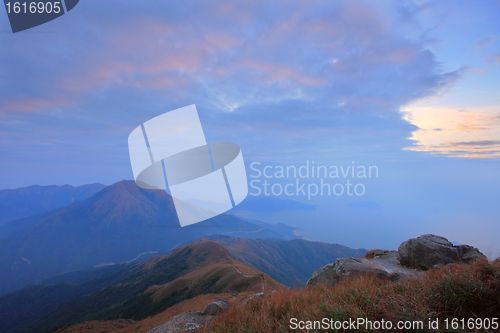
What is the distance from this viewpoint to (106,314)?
346ft

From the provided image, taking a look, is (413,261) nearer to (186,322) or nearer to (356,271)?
(356,271)

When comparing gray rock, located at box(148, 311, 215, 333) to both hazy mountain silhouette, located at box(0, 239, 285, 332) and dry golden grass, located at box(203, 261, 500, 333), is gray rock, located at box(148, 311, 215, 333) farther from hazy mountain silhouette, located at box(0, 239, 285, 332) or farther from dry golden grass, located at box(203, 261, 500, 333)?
hazy mountain silhouette, located at box(0, 239, 285, 332)

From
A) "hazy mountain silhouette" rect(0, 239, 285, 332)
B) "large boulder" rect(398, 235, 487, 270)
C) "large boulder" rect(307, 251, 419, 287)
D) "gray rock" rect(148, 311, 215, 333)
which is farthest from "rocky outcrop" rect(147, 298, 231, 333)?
"hazy mountain silhouette" rect(0, 239, 285, 332)

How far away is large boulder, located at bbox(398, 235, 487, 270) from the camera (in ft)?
39.6

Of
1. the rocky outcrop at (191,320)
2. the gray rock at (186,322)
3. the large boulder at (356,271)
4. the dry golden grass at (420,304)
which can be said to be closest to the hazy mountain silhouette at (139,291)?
the large boulder at (356,271)

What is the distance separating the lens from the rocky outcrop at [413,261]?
11570 millimetres

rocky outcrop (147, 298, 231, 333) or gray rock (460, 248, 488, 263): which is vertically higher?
gray rock (460, 248, 488, 263)

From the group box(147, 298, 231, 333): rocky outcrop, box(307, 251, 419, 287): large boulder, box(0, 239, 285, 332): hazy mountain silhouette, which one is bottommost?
box(0, 239, 285, 332): hazy mountain silhouette

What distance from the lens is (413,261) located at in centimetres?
1285

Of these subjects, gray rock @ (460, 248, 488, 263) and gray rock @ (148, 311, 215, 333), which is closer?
gray rock @ (148, 311, 215, 333)

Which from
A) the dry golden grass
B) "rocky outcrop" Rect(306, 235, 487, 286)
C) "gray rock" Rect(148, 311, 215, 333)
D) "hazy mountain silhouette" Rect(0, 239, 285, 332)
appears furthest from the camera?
"hazy mountain silhouette" Rect(0, 239, 285, 332)

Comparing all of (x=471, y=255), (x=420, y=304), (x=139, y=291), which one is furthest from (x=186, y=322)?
(x=139, y=291)

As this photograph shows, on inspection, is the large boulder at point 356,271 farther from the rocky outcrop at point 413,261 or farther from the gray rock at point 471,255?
the gray rock at point 471,255

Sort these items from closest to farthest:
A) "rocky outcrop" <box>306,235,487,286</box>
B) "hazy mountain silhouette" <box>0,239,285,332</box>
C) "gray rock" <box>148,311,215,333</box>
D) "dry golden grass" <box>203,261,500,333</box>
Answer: "dry golden grass" <box>203,261,500,333</box>
"gray rock" <box>148,311,215,333</box>
"rocky outcrop" <box>306,235,487,286</box>
"hazy mountain silhouette" <box>0,239,285,332</box>
